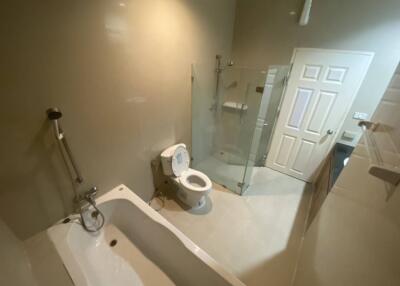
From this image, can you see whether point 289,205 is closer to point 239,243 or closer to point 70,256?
point 239,243

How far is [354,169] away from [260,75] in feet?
5.22

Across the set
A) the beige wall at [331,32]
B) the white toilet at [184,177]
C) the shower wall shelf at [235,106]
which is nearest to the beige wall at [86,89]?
the white toilet at [184,177]

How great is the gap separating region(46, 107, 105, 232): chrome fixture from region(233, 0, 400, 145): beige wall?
8.29 ft

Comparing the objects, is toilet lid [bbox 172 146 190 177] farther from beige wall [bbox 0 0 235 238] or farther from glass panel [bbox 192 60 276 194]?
glass panel [bbox 192 60 276 194]

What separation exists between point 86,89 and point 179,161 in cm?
125

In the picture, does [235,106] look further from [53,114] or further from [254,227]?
[53,114]

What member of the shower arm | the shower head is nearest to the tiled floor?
the shower arm

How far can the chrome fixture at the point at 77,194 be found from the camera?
1104 mm

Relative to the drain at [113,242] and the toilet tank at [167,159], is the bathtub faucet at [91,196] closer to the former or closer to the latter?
the drain at [113,242]

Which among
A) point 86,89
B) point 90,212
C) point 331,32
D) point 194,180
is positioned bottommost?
point 194,180

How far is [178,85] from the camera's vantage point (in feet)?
6.50

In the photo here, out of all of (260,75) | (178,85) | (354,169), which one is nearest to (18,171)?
(178,85)

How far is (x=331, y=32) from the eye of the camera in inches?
75.9

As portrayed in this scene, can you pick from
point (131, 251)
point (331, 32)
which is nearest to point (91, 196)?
point (131, 251)
